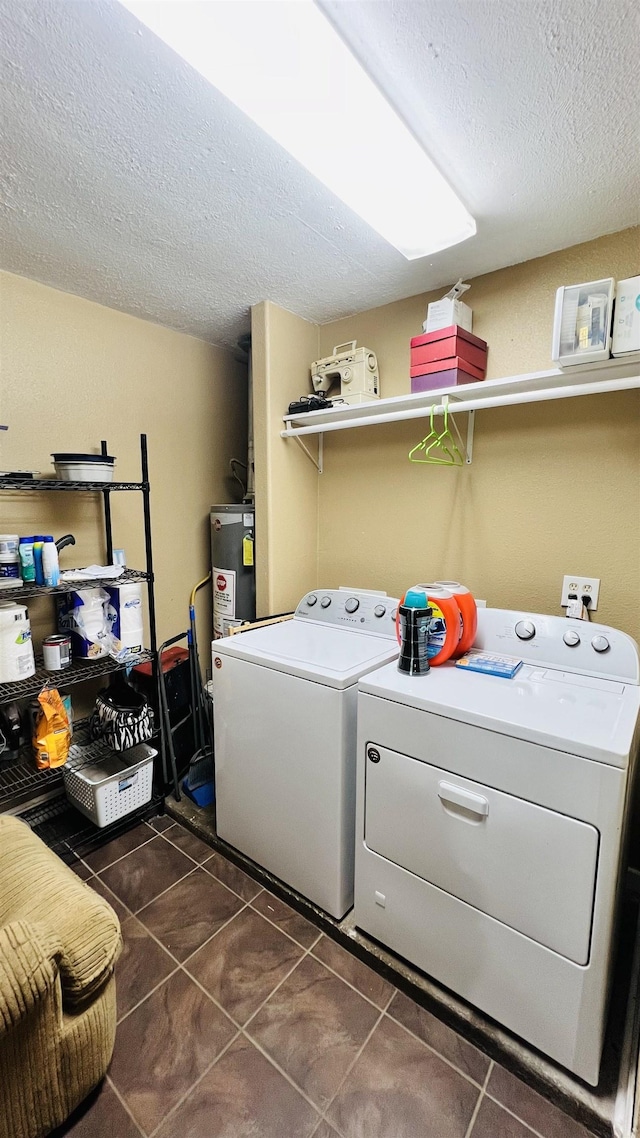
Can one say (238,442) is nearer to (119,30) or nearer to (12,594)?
(12,594)

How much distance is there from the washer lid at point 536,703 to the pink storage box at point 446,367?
1094mm

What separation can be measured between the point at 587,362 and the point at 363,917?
185 centimetres

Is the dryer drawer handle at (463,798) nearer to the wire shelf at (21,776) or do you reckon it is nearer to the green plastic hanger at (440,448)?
the green plastic hanger at (440,448)

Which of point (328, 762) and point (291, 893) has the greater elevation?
point (328, 762)

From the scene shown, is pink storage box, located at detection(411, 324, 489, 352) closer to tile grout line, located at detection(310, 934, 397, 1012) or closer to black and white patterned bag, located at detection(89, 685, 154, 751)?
black and white patterned bag, located at detection(89, 685, 154, 751)

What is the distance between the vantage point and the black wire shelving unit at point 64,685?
5.43 feet

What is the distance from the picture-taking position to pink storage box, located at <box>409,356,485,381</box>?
1.72 m

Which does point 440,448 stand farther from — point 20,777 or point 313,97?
point 20,777

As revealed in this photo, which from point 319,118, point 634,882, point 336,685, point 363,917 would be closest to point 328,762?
point 336,685

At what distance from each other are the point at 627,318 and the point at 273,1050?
7.21 ft

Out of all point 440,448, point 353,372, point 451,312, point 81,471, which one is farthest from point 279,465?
point 451,312

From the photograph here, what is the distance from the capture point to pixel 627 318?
4.31ft

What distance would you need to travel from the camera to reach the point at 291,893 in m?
1.64

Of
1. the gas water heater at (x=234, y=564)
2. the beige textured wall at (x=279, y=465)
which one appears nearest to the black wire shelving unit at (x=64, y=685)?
the gas water heater at (x=234, y=564)
